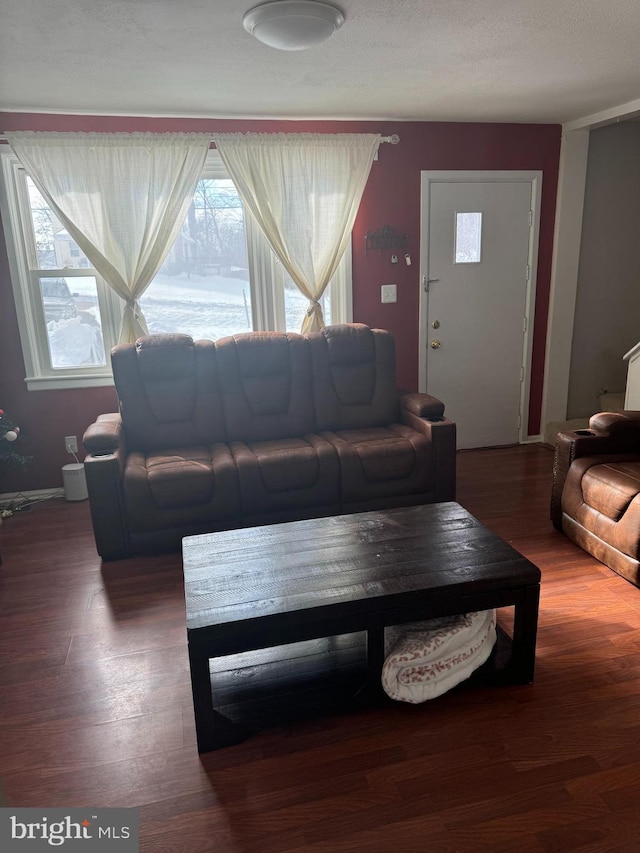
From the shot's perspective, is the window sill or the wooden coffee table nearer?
the wooden coffee table

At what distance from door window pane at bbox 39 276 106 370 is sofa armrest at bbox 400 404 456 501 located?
222 cm

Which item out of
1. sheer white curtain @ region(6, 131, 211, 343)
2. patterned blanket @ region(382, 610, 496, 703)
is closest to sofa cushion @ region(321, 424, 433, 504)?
patterned blanket @ region(382, 610, 496, 703)

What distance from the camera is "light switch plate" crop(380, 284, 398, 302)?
445 centimetres

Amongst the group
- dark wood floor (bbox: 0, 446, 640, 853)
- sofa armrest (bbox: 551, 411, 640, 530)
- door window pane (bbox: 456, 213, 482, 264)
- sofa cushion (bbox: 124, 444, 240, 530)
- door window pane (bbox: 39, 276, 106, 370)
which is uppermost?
door window pane (bbox: 456, 213, 482, 264)

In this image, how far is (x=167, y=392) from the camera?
368 centimetres

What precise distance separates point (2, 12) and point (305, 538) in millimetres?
2249

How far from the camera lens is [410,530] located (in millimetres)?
2443

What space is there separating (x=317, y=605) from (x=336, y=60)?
98.3 inches

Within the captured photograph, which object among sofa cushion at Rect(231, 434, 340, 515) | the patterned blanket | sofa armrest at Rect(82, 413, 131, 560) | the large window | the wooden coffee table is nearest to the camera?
the wooden coffee table

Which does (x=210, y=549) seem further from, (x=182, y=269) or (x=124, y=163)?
(x=124, y=163)

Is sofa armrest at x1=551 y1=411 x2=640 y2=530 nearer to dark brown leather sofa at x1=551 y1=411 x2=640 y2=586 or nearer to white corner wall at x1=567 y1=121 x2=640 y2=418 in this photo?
dark brown leather sofa at x1=551 y1=411 x2=640 y2=586

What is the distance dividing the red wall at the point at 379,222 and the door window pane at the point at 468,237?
32 centimetres

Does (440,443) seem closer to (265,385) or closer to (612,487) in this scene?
(612,487)

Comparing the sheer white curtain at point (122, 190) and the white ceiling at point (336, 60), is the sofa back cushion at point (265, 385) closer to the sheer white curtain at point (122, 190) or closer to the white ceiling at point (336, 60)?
the sheer white curtain at point (122, 190)
